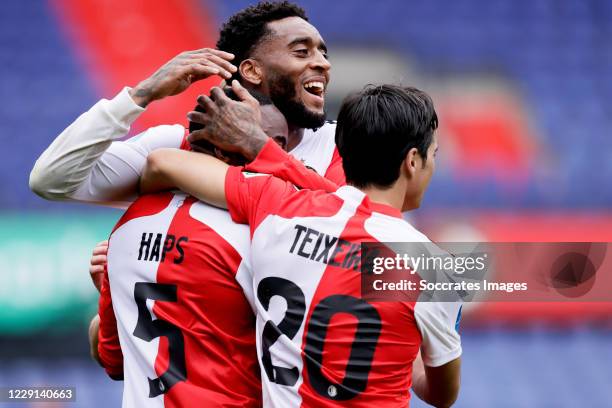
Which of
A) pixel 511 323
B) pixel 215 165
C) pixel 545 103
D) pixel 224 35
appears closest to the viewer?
pixel 215 165

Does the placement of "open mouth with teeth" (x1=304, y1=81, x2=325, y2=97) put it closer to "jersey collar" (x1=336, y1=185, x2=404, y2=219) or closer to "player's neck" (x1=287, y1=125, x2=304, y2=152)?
"player's neck" (x1=287, y1=125, x2=304, y2=152)

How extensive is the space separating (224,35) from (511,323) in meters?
4.46

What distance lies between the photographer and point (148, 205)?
2652 millimetres

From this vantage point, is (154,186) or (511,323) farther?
(511,323)

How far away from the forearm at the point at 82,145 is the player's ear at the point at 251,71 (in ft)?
2.54

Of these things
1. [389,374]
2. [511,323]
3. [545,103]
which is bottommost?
[389,374]

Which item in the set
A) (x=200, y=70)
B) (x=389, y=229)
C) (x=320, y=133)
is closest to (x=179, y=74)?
(x=200, y=70)

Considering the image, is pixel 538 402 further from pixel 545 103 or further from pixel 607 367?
pixel 545 103

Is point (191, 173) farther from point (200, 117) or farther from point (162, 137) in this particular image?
point (162, 137)

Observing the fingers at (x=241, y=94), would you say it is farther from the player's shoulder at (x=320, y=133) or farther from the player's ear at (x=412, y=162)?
the player's shoulder at (x=320, y=133)

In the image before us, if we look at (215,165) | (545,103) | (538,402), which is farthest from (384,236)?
(545,103)

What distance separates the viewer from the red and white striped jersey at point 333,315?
7.61 ft

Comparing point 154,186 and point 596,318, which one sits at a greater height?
point 596,318

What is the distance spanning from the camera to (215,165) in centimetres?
254
